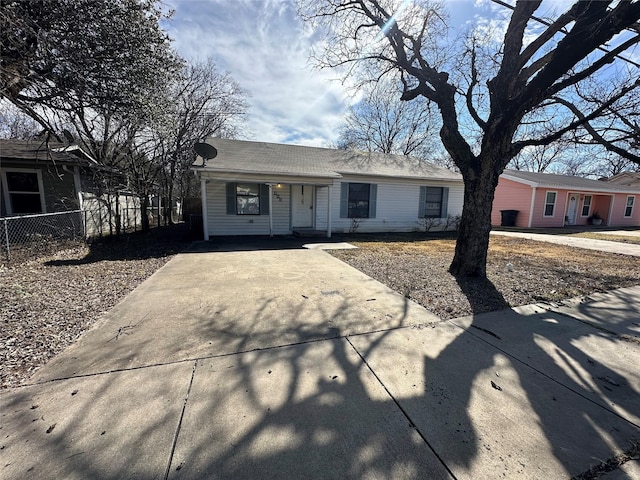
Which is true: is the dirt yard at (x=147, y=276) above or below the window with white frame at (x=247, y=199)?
below

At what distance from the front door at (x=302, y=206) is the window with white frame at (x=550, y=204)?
1620 cm

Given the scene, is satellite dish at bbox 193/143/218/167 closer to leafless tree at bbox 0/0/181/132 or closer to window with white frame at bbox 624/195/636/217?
leafless tree at bbox 0/0/181/132

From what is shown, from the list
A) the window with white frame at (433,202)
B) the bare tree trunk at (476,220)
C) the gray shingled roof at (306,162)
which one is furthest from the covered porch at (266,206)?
the bare tree trunk at (476,220)

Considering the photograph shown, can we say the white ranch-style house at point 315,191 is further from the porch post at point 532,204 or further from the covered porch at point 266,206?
the porch post at point 532,204

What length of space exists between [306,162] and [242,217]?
3637 mm

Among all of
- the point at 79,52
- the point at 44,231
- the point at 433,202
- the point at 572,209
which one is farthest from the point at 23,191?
the point at 572,209

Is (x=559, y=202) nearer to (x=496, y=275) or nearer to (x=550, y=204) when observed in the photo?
(x=550, y=204)

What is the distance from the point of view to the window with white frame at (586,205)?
20384mm

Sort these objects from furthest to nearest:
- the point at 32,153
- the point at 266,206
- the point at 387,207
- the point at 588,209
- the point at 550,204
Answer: the point at 588,209, the point at 550,204, the point at 387,207, the point at 266,206, the point at 32,153

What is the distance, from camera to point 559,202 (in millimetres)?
18484

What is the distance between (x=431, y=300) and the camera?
14.1 ft

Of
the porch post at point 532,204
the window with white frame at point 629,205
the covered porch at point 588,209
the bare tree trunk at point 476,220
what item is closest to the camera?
the bare tree trunk at point 476,220

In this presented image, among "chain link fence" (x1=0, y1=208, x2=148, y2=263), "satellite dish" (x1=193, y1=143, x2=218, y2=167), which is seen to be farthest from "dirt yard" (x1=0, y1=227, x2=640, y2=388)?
"satellite dish" (x1=193, y1=143, x2=218, y2=167)

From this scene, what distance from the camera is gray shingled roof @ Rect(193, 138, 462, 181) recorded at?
980 cm
